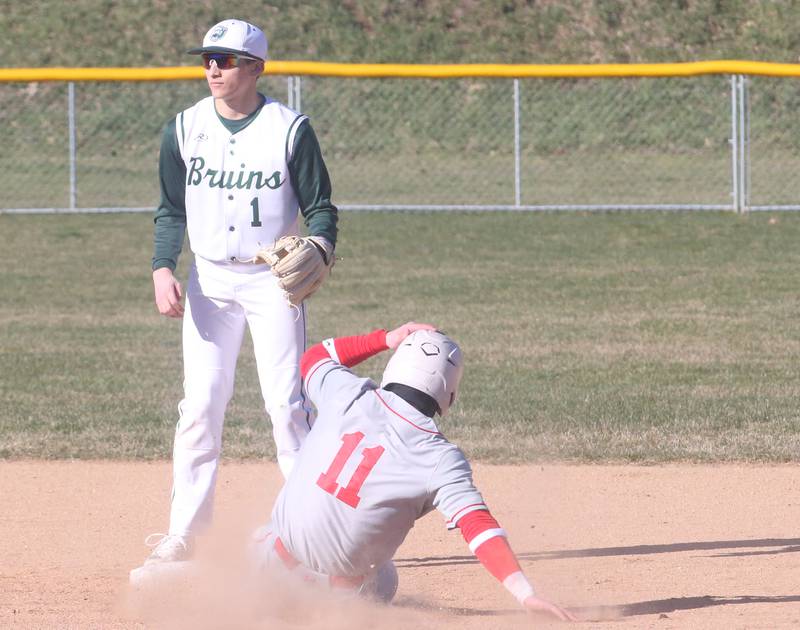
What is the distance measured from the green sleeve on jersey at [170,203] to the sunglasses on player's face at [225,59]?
31 centimetres

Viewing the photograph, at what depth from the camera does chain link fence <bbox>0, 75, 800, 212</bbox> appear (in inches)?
689

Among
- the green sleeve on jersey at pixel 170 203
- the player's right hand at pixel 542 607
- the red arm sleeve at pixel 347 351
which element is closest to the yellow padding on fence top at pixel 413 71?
the green sleeve on jersey at pixel 170 203

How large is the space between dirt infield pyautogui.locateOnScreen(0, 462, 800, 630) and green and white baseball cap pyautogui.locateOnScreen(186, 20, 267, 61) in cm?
180

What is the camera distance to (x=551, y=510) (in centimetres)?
626

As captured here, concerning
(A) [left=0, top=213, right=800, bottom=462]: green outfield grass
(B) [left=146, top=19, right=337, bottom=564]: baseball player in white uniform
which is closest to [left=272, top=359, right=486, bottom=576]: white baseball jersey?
(B) [left=146, top=19, right=337, bottom=564]: baseball player in white uniform

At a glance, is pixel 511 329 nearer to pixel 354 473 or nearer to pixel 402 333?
pixel 402 333

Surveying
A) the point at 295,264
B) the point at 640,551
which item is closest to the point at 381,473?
the point at 295,264

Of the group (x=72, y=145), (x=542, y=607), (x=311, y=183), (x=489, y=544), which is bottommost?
(x=542, y=607)

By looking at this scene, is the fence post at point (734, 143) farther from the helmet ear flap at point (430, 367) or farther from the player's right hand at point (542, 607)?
the player's right hand at point (542, 607)

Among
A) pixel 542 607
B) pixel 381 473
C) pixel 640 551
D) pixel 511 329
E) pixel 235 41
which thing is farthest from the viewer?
pixel 511 329

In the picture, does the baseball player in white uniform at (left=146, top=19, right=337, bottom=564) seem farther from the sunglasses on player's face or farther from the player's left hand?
the player's left hand

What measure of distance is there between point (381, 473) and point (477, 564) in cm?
143

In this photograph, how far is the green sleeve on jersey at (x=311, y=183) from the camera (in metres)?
5.00

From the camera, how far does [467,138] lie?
18.8m
